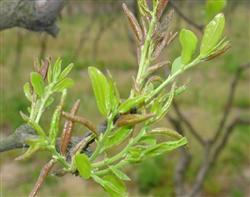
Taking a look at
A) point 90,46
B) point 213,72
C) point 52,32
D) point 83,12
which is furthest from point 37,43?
point 52,32

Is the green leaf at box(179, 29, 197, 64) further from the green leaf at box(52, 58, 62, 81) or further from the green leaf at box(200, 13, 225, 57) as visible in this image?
the green leaf at box(52, 58, 62, 81)

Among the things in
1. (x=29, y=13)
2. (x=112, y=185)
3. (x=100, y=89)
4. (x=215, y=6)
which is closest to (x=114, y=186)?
(x=112, y=185)

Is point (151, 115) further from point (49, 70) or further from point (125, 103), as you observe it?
point (49, 70)

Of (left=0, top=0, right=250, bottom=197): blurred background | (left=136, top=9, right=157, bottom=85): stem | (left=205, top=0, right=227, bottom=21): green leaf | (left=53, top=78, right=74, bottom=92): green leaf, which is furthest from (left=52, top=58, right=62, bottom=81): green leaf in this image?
(left=0, top=0, right=250, bottom=197): blurred background

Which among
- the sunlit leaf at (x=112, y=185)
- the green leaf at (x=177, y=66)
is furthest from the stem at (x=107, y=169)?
the green leaf at (x=177, y=66)

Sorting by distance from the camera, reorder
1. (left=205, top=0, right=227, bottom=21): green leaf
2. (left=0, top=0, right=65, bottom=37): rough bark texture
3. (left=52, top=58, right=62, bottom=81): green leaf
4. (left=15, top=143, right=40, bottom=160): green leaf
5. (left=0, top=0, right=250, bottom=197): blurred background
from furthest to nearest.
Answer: (left=0, top=0, right=250, bottom=197): blurred background < (left=0, top=0, right=65, bottom=37): rough bark texture < (left=205, top=0, right=227, bottom=21): green leaf < (left=52, top=58, right=62, bottom=81): green leaf < (left=15, top=143, right=40, bottom=160): green leaf

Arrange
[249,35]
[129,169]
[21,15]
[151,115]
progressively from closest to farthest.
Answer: [151,115] < [21,15] < [129,169] < [249,35]

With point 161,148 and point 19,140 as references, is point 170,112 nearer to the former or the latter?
point 19,140
